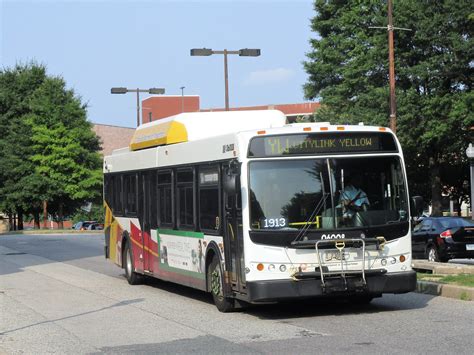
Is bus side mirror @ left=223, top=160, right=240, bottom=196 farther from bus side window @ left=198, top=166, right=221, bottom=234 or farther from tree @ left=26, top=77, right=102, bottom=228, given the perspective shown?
tree @ left=26, top=77, right=102, bottom=228

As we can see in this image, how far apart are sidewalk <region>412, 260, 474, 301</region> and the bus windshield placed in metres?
2.25

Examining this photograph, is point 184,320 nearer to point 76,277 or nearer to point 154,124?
point 154,124

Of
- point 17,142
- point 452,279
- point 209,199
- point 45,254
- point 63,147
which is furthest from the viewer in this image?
point 17,142

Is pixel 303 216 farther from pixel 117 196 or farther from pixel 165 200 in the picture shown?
pixel 117 196

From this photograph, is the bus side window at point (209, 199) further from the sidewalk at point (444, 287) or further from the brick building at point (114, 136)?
the brick building at point (114, 136)

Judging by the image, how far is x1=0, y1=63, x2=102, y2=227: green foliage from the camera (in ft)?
236

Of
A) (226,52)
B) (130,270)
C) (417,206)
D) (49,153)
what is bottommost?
(130,270)

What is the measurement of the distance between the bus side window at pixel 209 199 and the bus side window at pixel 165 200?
1829 millimetres

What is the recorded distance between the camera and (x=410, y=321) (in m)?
12.9

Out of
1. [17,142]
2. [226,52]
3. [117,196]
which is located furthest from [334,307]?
[17,142]

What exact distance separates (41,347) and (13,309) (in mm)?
5079

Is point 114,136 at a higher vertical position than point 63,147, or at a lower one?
higher

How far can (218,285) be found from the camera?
15117mm

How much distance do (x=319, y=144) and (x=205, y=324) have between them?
3120mm
